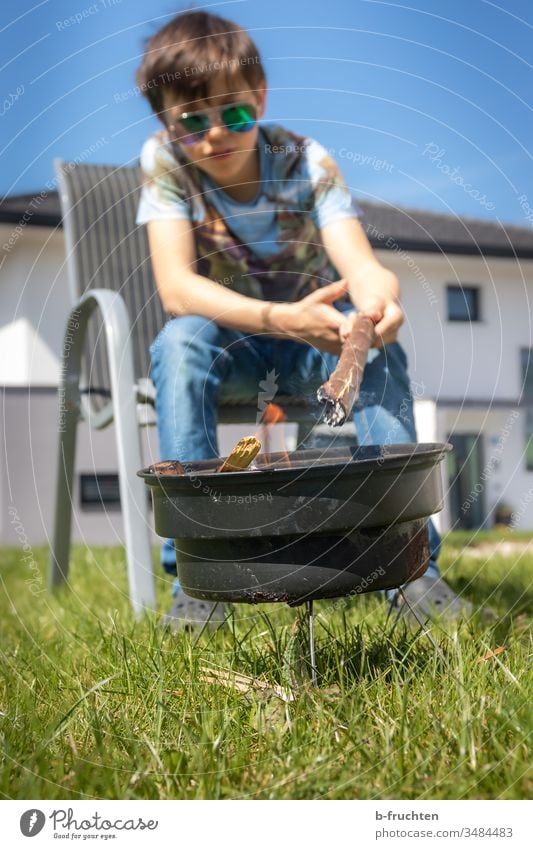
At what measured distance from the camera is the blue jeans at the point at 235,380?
5.37 ft

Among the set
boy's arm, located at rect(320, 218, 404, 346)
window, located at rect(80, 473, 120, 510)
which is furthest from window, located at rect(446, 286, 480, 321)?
window, located at rect(80, 473, 120, 510)

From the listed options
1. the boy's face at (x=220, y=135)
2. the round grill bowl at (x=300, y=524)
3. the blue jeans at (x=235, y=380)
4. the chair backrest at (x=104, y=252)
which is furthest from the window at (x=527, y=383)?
the chair backrest at (x=104, y=252)

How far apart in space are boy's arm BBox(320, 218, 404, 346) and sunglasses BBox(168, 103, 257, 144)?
246 millimetres

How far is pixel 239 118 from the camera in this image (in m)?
1.64

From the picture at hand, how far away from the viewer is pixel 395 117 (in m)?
1.66

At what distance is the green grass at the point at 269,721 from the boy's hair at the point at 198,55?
3.27 ft

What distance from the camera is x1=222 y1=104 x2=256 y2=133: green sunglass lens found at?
1.63 m

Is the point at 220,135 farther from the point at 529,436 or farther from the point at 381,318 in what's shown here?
the point at 529,436

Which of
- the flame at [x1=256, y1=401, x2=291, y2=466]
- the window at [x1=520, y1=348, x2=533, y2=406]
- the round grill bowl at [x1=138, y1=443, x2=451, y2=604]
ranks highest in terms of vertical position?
the window at [x1=520, y1=348, x2=533, y2=406]
